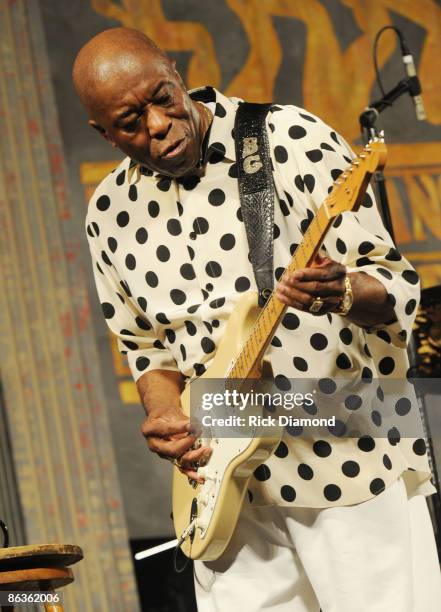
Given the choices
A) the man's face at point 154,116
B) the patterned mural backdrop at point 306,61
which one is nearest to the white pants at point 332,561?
the man's face at point 154,116

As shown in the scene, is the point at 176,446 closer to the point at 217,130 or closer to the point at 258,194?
the point at 258,194

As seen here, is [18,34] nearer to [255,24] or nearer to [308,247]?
[255,24]

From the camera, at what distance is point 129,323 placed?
2213mm

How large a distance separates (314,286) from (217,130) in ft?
1.89

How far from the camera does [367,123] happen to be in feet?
11.7

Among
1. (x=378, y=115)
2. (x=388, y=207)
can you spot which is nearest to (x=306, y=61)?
(x=378, y=115)

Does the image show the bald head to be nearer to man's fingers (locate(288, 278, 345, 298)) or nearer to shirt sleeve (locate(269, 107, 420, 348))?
shirt sleeve (locate(269, 107, 420, 348))

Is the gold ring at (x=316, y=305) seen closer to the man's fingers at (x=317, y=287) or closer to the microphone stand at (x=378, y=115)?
the man's fingers at (x=317, y=287)

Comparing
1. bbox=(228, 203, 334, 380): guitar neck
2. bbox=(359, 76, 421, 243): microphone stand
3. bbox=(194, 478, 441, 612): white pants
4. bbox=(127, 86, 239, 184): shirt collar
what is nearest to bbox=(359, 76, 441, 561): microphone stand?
bbox=(359, 76, 421, 243): microphone stand

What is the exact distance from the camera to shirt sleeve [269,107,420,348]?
69.2 inches

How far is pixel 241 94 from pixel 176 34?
1.38 feet

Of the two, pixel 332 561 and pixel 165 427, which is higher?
pixel 165 427

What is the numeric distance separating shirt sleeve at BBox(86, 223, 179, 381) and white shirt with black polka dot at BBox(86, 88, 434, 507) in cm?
2

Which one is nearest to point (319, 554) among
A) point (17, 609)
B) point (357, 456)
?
point (357, 456)
